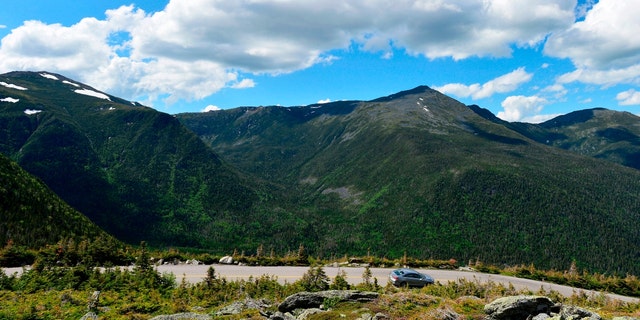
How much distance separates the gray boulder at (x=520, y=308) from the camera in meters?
Result: 19.7

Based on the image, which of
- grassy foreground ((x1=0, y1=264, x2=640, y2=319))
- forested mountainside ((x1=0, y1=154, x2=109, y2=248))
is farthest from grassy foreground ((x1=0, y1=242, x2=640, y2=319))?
forested mountainside ((x1=0, y1=154, x2=109, y2=248))

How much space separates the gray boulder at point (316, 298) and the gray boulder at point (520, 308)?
317 inches

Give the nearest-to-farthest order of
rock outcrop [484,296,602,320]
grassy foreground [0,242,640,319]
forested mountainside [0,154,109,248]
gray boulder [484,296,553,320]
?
rock outcrop [484,296,602,320] < gray boulder [484,296,553,320] < grassy foreground [0,242,640,319] < forested mountainside [0,154,109,248]

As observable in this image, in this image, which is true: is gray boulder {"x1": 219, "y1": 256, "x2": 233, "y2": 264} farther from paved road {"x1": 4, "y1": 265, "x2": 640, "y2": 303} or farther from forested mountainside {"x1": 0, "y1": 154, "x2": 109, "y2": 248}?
forested mountainside {"x1": 0, "y1": 154, "x2": 109, "y2": 248}

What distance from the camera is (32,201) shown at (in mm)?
76188

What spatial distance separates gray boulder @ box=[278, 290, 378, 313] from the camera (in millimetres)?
23391

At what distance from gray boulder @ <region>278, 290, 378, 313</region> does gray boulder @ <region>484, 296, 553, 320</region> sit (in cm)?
806

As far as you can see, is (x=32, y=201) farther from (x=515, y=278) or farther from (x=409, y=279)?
(x=515, y=278)

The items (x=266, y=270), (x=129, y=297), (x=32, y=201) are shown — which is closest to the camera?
(x=129, y=297)

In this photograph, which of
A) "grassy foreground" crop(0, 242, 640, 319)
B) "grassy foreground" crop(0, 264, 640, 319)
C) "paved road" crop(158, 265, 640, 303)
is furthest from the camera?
"paved road" crop(158, 265, 640, 303)

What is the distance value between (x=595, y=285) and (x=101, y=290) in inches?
2055

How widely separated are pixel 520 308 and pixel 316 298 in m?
12.2

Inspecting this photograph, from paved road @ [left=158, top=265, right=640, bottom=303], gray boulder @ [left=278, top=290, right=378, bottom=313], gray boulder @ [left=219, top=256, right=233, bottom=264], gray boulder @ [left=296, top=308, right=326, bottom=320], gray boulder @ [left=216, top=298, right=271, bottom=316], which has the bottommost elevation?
paved road @ [left=158, top=265, right=640, bottom=303]

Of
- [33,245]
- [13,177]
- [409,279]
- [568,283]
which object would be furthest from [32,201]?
[568,283]
